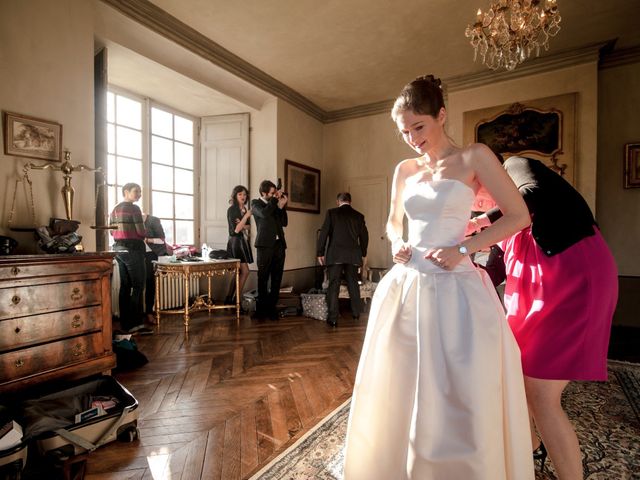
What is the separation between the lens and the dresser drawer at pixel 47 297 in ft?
6.22

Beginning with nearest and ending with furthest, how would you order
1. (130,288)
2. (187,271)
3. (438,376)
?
(438,376) → (130,288) → (187,271)

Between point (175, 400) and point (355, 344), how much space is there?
1.76 meters

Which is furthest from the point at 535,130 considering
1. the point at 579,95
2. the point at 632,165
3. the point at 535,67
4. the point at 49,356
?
the point at 49,356

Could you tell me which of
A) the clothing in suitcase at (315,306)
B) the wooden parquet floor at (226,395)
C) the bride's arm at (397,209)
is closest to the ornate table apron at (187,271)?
the wooden parquet floor at (226,395)

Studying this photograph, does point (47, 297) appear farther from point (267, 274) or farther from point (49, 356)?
point (267, 274)

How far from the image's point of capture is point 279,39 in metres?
4.12

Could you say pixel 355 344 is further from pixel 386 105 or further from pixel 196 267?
pixel 386 105

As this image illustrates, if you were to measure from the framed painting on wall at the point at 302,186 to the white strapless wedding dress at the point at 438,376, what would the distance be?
444 centimetres

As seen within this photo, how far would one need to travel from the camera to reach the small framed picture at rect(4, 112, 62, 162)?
8.11 ft

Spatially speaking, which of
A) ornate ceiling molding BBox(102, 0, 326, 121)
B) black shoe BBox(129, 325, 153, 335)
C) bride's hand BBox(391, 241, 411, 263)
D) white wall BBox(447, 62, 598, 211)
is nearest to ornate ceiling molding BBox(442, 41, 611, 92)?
white wall BBox(447, 62, 598, 211)

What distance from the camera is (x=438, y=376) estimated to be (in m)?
1.11

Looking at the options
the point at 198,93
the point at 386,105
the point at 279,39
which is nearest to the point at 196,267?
the point at 198,93

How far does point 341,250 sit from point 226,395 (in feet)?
7.59

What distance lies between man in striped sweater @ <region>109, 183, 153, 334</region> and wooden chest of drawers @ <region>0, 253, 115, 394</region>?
143 centimetres
